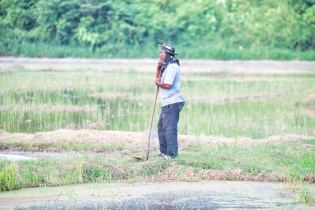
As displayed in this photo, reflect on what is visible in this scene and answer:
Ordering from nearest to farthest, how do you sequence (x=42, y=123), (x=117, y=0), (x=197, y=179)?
(x=197, y=179) → (x=42, y=123) → (x=117, y=0)

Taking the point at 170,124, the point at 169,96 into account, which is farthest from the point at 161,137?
the point at 169,96

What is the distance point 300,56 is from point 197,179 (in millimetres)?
26931

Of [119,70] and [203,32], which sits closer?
[119,70]

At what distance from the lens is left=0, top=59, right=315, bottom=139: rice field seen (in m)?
14.6

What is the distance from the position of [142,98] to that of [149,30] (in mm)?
16203

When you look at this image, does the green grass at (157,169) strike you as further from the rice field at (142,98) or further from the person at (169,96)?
the rice field at (142,98)

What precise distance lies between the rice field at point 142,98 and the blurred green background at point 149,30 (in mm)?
2033

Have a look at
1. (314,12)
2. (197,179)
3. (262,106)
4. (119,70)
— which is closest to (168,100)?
(197,179)

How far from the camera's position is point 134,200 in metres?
7.81

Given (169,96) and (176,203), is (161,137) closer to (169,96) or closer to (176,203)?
(169,96)

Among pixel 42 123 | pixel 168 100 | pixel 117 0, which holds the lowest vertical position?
pixel 42 123

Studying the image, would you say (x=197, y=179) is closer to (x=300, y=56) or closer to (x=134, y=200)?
(x=134, y=200)

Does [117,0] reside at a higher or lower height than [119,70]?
higher

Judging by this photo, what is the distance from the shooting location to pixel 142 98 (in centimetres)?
2002
